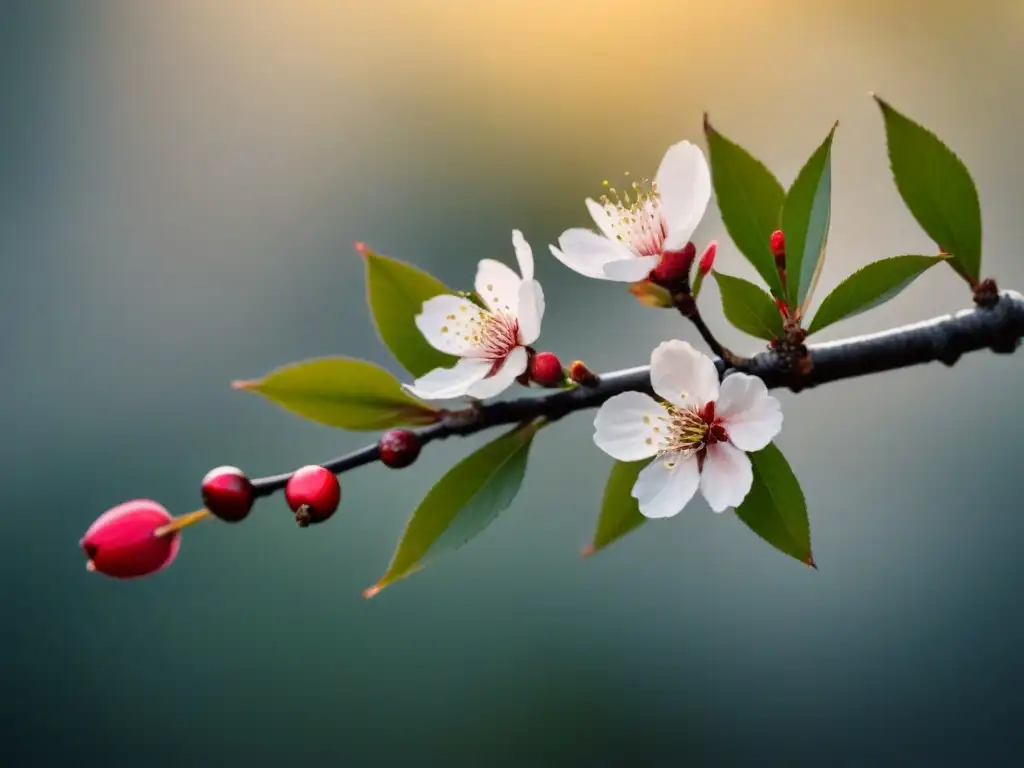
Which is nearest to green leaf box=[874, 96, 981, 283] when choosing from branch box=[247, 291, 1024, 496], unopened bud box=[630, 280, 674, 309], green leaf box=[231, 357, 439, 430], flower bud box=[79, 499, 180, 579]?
branch box=[247, 291, 1024, 496]

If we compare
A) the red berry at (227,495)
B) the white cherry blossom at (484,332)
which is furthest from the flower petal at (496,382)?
the red berry at (227,495)

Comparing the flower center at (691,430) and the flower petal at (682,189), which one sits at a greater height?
the flower petal at (682,189)

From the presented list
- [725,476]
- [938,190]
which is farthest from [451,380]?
[938,190]

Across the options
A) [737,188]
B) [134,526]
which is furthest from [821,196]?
[134,526]

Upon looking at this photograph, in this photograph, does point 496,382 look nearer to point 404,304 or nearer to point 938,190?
point 404,304

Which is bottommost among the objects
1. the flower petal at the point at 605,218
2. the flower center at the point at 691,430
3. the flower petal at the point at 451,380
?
the flower center at the point at 691,430

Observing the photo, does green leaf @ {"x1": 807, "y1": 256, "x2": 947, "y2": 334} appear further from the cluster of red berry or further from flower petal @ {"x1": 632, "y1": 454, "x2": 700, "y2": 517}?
the cluster of red berry

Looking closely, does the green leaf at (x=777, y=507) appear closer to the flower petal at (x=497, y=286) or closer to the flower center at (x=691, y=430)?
the flower center at (x=691, y=430)
